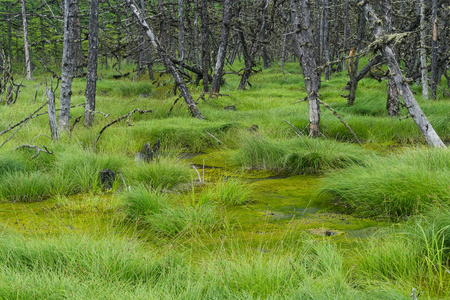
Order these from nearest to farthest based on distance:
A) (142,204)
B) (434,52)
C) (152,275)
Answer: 1. (152,275)
2. (142,204)
3. (434,52)

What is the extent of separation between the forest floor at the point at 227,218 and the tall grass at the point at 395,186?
0.6 inches

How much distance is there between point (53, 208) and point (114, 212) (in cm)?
78

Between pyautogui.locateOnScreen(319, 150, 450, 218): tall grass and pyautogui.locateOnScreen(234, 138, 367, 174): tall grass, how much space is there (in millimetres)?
1031

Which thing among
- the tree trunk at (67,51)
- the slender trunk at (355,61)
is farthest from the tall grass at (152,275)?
the slender trunk at (355,61)

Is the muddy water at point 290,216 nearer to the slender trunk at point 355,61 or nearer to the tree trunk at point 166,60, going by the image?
the slender trunk at point 355,61

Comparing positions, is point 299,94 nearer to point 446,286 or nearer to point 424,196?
point 424,196

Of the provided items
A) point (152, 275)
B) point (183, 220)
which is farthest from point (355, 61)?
point (152, 275)

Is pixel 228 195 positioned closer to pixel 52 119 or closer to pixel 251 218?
pixel 251 218

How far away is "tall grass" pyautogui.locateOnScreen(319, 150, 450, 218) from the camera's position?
11.1 feet

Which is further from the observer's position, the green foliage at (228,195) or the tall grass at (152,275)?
the green foliage at (228,195)

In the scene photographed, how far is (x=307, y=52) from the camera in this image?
629cm

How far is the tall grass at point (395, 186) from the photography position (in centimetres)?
338

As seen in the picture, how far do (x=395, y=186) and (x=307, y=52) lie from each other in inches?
134

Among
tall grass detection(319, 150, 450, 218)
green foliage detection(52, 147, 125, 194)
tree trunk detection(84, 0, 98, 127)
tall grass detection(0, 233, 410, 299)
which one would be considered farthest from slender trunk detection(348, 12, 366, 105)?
tree trunk detection(84, 0, 98, 127)
